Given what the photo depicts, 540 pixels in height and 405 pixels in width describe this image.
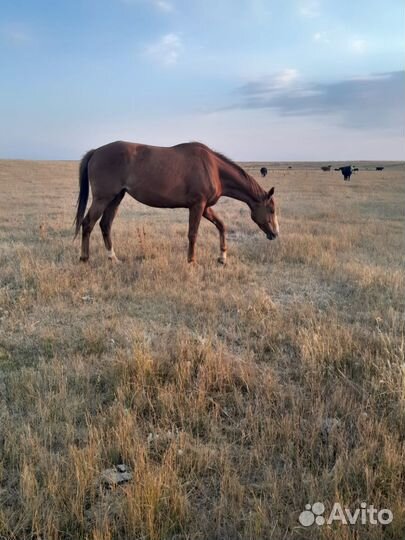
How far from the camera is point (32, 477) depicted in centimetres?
223

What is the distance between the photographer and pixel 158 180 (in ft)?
24.8

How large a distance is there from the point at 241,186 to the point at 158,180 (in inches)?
69.4

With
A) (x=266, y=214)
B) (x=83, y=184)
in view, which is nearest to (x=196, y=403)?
(x=266, y=214)

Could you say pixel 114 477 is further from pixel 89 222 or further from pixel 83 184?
pixel 83 184

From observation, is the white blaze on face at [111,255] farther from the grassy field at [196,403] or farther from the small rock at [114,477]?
the small rock at [114,477]

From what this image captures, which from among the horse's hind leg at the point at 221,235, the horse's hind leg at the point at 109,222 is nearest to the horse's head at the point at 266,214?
the horse's hind leg at the point at 221,235

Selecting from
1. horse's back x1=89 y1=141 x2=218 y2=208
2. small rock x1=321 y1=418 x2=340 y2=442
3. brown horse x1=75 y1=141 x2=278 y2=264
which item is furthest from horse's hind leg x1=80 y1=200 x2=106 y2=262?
small rock x1=321 y1=418 x2=340 y2=442

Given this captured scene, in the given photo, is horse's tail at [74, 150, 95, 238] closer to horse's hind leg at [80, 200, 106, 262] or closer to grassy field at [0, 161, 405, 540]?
horse's hind leg at [80, 200, 106, 262]

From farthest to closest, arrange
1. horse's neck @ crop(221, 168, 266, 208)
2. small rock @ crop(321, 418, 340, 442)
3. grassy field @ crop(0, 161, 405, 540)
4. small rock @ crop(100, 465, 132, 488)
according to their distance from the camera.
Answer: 1. horse's neck @ crop(221, 168, 266, 208)
2. small rock @ crop(321, 418, 340, 442)
3. small rock @ crop(100, 465, 132, 488)
4. grassy field @ crop(0, 161, 405, 540)

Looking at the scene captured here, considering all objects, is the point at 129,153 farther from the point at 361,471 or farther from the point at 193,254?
the point at 361,471

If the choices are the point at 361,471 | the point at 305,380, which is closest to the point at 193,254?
the point at 305,380

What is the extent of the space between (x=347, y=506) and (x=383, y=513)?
0.19 meters

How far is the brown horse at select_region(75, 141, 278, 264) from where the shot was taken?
7.47 meters

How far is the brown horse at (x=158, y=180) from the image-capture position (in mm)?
7469
